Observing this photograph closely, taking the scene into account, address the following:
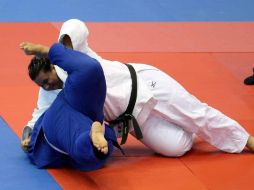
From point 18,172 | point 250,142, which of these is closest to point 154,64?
point 250,142

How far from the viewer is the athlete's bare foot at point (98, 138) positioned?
4438mm

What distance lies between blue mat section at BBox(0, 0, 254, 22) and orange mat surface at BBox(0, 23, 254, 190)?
0.42 m

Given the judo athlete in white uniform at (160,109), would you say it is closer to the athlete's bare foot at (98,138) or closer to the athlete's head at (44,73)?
the athlete's head at (44,73)

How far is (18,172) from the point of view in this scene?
529 cm

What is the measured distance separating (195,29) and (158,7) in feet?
3.17

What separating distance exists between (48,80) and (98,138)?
0.86 meters

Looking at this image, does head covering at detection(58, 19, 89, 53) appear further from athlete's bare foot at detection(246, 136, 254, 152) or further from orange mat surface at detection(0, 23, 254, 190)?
athlete's bare foot at detection(246, 136, 254, 152)

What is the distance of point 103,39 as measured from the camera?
333 inches

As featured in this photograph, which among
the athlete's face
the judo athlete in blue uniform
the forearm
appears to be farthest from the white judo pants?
the forearm

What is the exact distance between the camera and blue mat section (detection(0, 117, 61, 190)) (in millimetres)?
5086

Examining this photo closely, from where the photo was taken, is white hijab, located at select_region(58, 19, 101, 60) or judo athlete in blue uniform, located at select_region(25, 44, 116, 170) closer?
judo athlete in blue uniform, located at select_region(25, 44, 116, 170)

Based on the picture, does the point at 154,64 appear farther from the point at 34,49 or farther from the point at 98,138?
the point at 98,138

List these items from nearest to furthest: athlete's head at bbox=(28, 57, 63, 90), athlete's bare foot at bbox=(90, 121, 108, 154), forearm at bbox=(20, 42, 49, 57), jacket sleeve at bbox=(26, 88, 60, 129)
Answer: athlete's bare foot at bbox=(90, 121, 108, 154) → forearm at bbox=(20, 42, 49, 57) → athlete's head at bbox=(28, 57, 63, 90) → jacket sleeve at bbox=(26, 88, 60, 129)

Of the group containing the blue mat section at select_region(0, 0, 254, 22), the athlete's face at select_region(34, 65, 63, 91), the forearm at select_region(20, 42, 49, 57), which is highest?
the forearm at select_region(20, 42, 49, 57)
